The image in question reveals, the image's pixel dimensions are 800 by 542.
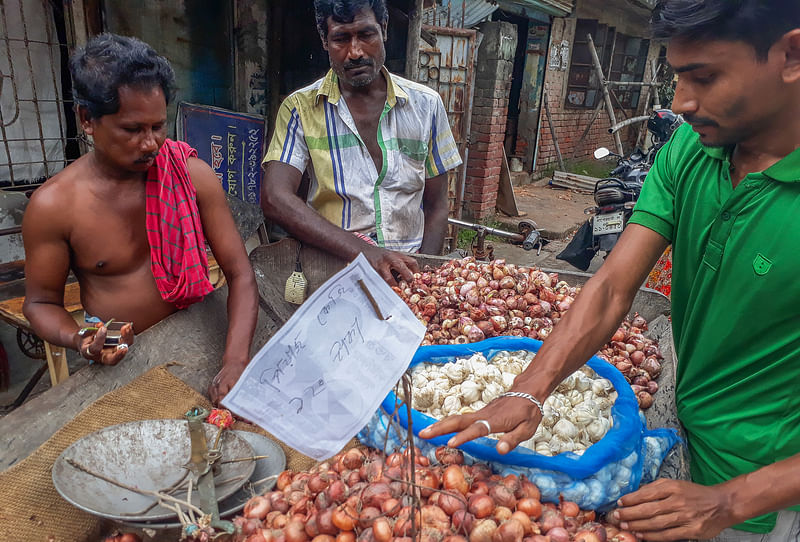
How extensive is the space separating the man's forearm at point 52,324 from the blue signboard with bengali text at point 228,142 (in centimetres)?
287

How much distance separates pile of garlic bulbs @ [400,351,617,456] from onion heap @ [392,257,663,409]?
1.10ft

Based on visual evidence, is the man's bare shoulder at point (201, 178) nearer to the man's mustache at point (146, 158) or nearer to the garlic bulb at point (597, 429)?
the man's mustache at point (146, 158)

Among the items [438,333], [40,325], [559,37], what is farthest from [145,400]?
[559,37]

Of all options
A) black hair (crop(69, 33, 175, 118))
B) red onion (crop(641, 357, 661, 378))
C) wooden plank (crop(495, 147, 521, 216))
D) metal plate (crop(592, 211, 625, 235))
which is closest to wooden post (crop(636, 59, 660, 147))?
wooden plank (crop(495, 147, 521, 216))

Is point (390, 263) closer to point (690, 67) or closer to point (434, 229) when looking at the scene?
point (434, 229)

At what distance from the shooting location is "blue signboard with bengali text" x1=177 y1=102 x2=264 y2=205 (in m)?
4.75

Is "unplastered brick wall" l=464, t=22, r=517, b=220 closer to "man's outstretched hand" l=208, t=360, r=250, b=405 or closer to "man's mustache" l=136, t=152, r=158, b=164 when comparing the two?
"man's mustache" l=136, t=152, r=158, b=164

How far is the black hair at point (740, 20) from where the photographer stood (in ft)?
3.76

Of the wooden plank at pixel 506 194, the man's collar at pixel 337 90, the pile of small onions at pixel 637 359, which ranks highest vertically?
the man's collar at pixel 337 90

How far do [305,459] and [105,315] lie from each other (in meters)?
→ 1.09

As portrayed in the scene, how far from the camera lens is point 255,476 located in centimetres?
151

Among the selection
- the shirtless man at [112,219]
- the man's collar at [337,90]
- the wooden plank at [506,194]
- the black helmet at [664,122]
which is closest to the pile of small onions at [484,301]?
the shirtless man at [112,219]

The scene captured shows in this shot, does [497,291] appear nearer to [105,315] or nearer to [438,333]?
[438,333]

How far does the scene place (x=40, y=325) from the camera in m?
1.95
